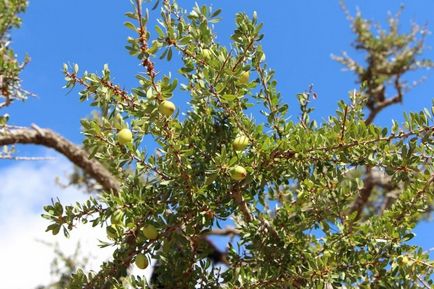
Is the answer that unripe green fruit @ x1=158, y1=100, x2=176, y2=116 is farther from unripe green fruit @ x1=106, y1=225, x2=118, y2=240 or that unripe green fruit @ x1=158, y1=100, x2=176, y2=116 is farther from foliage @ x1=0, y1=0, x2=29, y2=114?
foliage @ x1=0, y1=0, x2=29, y2=114

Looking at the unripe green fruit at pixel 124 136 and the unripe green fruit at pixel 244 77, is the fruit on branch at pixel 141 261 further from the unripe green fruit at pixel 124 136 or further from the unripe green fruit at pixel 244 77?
the unripe green fruit at pixel 244 77

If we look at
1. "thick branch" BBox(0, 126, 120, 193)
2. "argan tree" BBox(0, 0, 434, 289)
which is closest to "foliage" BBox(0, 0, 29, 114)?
"thick branch" BBox(0, 126, 120, 193)

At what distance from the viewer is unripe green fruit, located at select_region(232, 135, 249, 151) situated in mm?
1676

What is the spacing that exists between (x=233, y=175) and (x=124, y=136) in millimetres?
362

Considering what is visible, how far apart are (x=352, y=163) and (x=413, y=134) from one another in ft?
0.71

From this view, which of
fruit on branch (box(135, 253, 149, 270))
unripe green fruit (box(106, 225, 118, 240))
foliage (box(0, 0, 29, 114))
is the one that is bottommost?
fruit on branch (box(135, 253, 149, 270))

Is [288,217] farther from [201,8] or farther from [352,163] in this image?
[201,8]

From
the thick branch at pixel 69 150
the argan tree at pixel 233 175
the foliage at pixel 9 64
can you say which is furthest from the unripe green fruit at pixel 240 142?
the thick branch at pixel 69 150

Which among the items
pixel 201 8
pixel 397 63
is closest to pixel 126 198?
pixel 201 8

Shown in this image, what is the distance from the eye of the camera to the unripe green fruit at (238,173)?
1602mm

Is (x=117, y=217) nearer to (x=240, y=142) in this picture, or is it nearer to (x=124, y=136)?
(x=124, y=136)

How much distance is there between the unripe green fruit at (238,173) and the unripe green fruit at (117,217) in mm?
370

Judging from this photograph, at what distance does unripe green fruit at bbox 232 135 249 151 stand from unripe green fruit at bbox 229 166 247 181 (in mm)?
89

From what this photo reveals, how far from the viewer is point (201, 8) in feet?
6.15
